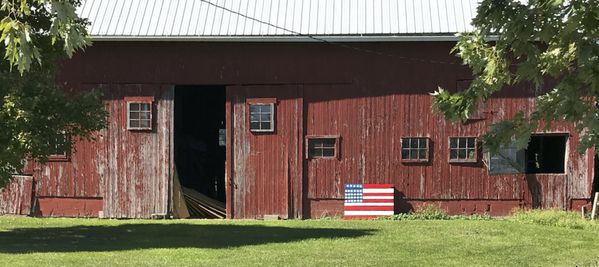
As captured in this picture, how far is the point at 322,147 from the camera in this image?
18.1m

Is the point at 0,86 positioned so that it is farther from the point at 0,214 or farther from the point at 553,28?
the point at 553,28

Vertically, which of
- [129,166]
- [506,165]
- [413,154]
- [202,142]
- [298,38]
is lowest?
[129,166]

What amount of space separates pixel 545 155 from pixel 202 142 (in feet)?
39.3

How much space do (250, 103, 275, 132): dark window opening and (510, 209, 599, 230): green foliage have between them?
23.3 feet

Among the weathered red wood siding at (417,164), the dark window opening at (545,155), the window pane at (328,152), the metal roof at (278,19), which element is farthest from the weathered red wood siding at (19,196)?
the dark window opening at (545,155)

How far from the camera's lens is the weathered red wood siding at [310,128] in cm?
1788

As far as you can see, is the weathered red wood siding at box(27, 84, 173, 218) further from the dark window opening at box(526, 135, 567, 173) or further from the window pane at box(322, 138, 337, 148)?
the dark window opening at box(526, 135, 567, 173)

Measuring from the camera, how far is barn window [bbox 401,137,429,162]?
1792 centimetres

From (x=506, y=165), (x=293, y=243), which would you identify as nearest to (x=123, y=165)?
(x=293, y=243)

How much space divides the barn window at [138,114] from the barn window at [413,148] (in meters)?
7.14

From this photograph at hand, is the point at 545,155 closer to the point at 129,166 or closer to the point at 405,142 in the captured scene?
the point at 405,142

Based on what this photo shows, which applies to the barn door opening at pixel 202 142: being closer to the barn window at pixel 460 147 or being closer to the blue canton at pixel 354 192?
the blue canton at pixel 354 192

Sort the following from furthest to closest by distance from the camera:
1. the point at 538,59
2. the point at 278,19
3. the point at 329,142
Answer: the point at 278,19 < the point at 329,142 < the point at 538,59

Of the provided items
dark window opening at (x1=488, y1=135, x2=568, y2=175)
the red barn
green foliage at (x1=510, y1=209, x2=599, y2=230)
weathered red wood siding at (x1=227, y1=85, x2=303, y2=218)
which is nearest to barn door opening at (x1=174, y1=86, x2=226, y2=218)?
the red barn
